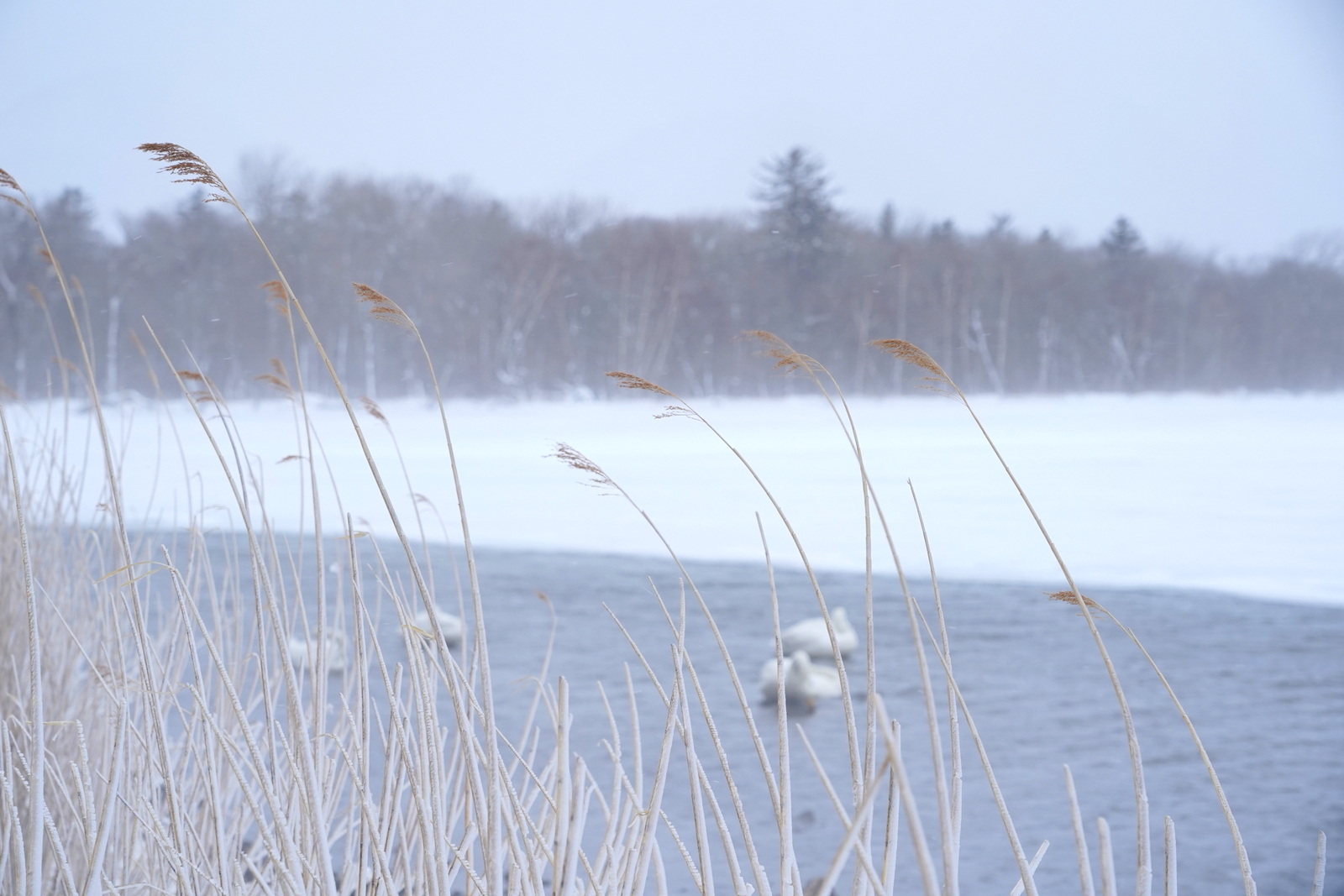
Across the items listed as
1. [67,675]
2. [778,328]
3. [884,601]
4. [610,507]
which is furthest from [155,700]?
[778,328]

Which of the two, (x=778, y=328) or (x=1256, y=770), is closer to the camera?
(x=1256, y=770)

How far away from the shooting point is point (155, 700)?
2.36ft

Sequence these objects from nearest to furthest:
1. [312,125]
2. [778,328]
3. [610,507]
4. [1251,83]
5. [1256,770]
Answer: [1256,770] → [610,507] → [778,328] → [1251,83] → [312,125]

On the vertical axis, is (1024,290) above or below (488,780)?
above

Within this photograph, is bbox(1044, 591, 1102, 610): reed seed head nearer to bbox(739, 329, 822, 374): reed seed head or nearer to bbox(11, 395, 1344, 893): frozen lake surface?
bbox(739, 329, 822, 374): reed seed head

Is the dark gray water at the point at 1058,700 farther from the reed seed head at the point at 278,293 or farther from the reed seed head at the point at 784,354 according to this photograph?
the reed seed head at the point at 278,293

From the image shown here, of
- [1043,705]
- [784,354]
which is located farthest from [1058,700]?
[784,354]

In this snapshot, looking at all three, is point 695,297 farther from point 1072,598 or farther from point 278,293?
point 1072,598

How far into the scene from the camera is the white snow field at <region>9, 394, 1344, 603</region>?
5.22 m

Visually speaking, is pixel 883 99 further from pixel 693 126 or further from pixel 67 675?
pixel 67 675

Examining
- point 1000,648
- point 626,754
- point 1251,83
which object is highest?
point 1251,83

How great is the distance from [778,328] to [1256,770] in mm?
16361

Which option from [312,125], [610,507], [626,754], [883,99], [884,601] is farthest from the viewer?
[883,99]

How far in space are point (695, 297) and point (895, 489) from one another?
482 inches
